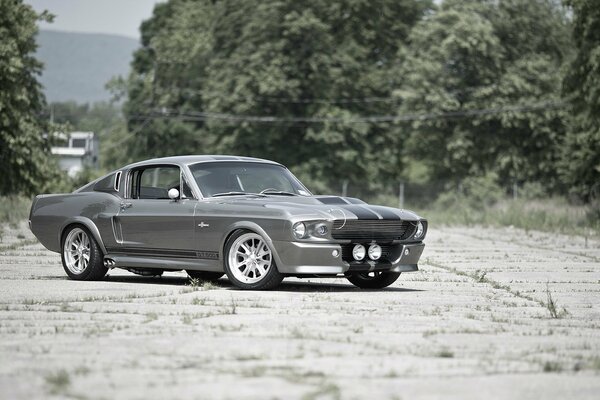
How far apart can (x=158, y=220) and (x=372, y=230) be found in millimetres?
2542

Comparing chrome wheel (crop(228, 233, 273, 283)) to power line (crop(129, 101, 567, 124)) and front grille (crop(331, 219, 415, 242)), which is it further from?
power line (crop(129, 101, 567, 124))

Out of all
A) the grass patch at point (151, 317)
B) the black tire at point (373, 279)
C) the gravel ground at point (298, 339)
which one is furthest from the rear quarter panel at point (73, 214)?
the grass patch at point (151, 317)

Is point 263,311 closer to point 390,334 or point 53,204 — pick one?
point 390,334

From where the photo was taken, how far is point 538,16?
239 ft

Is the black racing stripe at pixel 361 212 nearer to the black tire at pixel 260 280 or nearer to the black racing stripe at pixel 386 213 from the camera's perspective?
the black racing stripe at pixel 386 213

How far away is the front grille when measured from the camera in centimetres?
1373

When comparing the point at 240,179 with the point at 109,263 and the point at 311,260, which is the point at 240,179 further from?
the point at 311,260

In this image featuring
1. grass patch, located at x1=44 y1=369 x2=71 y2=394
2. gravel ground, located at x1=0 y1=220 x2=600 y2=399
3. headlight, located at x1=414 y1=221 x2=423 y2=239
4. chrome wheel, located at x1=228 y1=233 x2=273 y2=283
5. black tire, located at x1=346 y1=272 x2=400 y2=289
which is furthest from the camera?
black tire, located at x1=346 y1=272 x2=400 y2=289

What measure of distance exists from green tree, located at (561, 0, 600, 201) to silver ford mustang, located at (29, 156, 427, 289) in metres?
26.9

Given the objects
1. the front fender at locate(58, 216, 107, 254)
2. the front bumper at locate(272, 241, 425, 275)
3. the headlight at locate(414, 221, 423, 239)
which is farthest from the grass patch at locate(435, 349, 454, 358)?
the front fender at locate(58, 216, 107, 254)

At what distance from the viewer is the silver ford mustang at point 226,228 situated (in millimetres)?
13641

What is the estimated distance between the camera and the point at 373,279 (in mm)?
15047

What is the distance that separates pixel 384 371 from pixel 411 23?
247 ft

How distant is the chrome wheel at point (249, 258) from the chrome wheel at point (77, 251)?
2.47 m
